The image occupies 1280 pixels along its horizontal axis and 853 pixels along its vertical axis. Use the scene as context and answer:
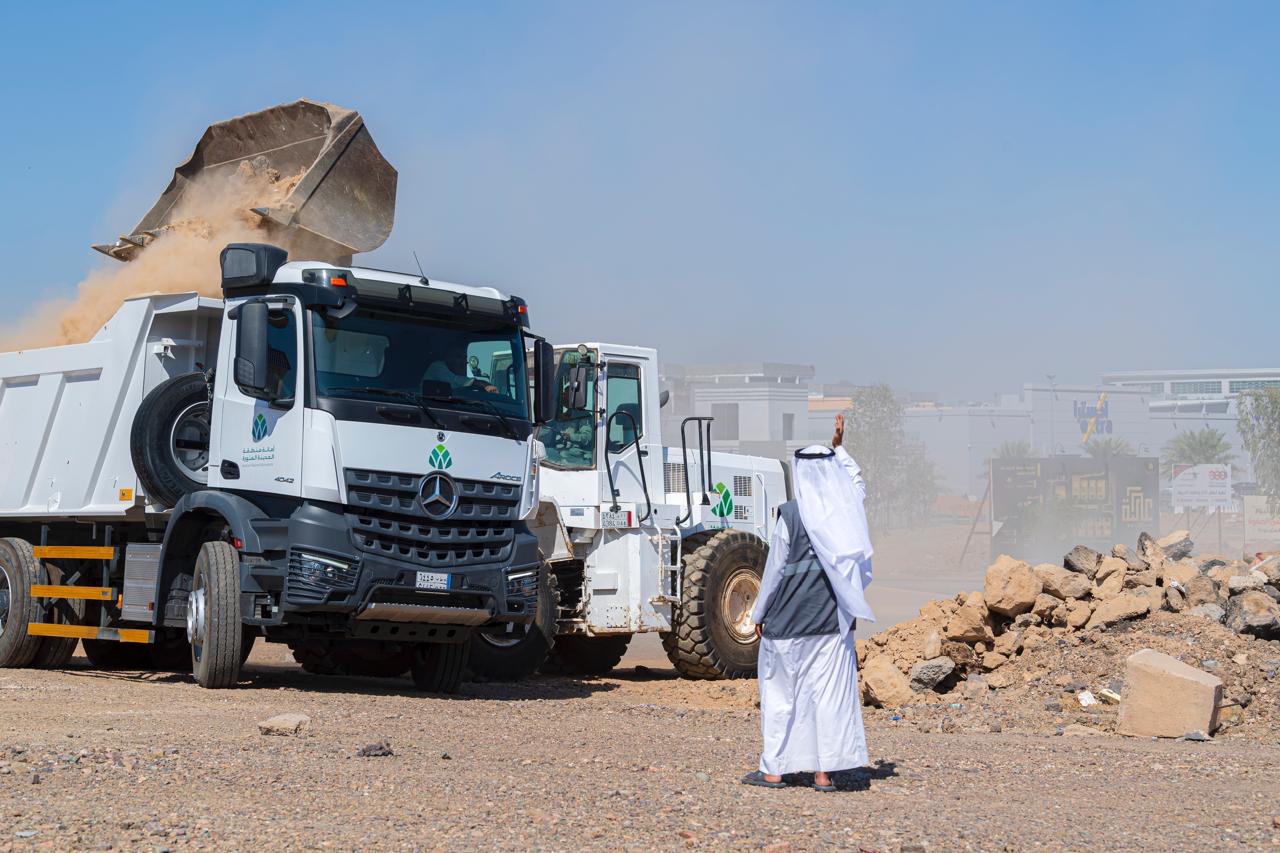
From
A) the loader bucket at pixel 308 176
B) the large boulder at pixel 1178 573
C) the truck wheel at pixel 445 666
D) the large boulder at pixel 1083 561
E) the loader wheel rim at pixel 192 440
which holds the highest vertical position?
the loader bucket at pixel 308 176

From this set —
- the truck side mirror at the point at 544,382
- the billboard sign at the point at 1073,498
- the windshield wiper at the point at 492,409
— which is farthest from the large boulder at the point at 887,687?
the billboard sign at the point at 1073,498

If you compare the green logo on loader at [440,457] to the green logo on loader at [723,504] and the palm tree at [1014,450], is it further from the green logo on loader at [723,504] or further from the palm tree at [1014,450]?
the palm tree at [1014,450]

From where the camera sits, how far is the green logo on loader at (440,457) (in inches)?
416

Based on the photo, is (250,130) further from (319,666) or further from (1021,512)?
(1021,512)

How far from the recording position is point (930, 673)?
12305mm

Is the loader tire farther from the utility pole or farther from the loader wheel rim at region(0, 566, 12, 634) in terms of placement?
the utility pole

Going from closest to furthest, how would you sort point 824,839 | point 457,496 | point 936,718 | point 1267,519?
point 824,839 < point 457,496 < point 936,718 < point 1267,519

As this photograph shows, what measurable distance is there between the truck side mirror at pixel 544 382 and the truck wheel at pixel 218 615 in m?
2.61

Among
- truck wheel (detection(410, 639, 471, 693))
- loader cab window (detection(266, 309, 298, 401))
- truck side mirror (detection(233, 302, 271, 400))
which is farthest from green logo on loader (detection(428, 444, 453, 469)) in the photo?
truck wheel (detection(410, 639, 471, 693))

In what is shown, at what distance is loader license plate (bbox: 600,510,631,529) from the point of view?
44.2 feet

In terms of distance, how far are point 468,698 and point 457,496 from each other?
6.75ft

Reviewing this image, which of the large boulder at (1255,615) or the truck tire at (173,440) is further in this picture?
the large boulder at (1255,615)

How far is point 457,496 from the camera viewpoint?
35.1ft

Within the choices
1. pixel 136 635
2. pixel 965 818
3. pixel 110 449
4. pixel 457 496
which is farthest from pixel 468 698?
pixel 965 818
